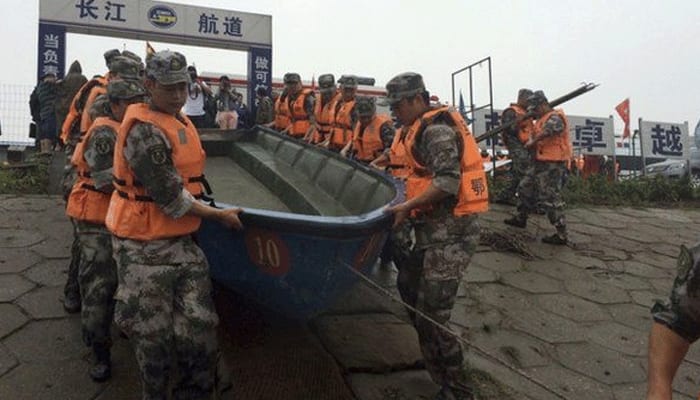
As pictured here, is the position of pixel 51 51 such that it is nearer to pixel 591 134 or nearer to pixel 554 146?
pixel 554 146

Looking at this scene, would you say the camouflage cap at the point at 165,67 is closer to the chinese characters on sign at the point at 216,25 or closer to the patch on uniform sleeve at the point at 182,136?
→ the patch on uniform sleeve at the point at 182,136

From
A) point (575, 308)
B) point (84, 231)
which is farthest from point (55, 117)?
point (575, 308)

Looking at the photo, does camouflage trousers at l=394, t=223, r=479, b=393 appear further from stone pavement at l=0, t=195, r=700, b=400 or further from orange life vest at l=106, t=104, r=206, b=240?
orange life vest at l=106, t=104, r=206, b=240

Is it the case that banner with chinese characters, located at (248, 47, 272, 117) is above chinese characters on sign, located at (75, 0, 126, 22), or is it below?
below

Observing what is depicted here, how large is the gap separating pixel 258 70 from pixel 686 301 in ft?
36.3

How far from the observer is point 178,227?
8.08 feet

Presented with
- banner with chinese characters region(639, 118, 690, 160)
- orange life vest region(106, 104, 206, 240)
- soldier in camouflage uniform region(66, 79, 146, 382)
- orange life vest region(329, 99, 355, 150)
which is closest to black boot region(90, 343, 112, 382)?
soldier in camouflage uniform region(66, 79, 146, 382)

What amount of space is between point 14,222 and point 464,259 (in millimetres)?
5378

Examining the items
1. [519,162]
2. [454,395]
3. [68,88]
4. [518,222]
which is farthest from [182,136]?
[519,162]

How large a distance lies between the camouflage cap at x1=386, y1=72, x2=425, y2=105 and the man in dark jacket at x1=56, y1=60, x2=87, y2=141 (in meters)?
6.18

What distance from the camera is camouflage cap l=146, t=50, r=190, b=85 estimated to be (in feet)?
7.73

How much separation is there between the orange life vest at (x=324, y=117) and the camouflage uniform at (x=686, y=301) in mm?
6086

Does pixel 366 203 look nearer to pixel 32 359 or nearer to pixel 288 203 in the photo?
pixel 288 203

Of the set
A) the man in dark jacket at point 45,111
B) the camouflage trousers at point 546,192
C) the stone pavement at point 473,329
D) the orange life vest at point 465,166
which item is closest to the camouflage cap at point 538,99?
the camouflage trousers at point 546,192
